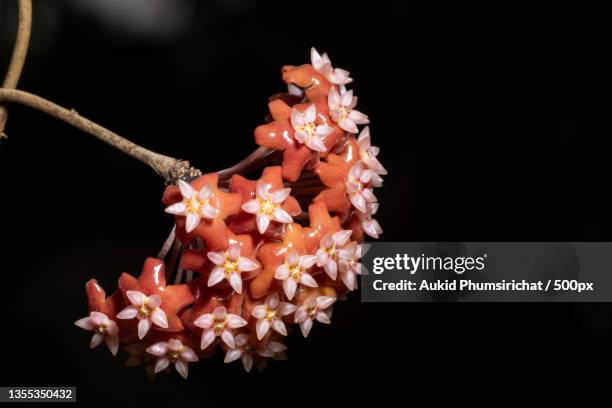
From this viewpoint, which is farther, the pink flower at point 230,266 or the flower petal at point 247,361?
the flower petal at point 247,361

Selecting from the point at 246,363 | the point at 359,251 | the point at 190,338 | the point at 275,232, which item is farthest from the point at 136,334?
the point at 359,251

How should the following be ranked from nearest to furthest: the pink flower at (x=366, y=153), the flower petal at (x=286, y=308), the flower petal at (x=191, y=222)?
the flower petal at (x=191, y=222)
the flower petal at (x=286, y=308)
the pink flower at (x=366, y=153)

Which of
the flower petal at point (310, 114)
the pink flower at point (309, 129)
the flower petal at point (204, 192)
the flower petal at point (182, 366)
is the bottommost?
the flower petal at point (182, 366)

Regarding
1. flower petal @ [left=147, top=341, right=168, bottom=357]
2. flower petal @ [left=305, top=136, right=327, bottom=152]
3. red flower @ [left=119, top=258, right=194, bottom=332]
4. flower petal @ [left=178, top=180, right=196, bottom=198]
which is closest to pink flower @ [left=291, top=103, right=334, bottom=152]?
flower petal @ [left=305, top=136, right=327, bottom=152]

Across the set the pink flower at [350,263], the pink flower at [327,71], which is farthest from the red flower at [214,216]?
the pink flower at [327,71]

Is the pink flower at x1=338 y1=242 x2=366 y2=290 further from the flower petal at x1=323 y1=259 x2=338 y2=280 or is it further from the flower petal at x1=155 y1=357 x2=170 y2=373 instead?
the flower petal at x1=155 y1=357 x2=170 y2=373

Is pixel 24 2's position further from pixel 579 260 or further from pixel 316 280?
pixel 579 260

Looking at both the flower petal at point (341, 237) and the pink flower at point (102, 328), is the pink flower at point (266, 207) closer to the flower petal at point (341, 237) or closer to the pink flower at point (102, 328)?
the flower petal at point (341, 237)
